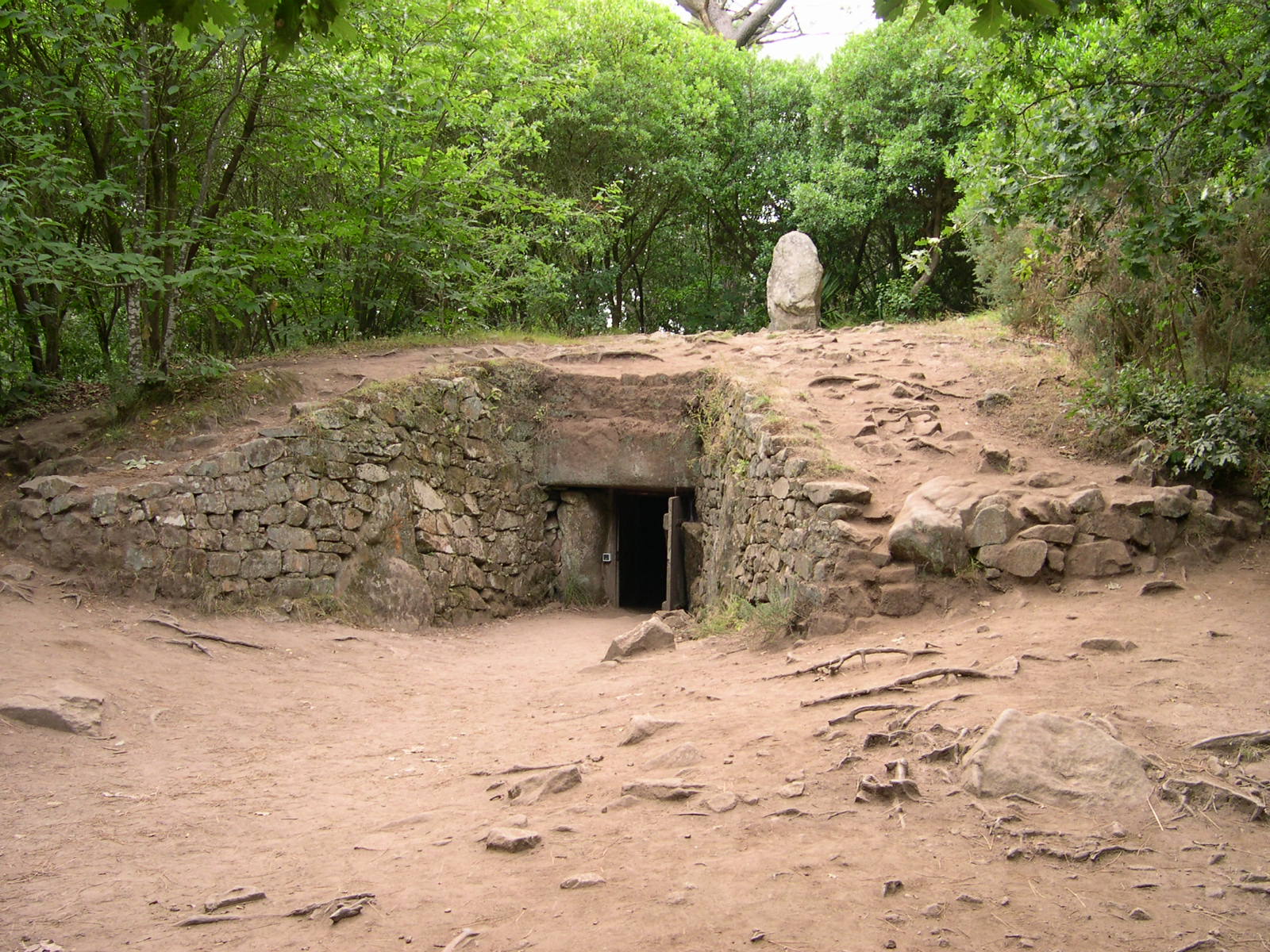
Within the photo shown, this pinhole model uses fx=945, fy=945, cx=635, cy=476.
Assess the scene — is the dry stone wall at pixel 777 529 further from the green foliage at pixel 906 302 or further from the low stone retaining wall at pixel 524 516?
the green foliage at pixel 906 302

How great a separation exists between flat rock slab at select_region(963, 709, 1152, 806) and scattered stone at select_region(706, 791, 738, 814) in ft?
3.40

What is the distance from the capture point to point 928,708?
16.5 ft

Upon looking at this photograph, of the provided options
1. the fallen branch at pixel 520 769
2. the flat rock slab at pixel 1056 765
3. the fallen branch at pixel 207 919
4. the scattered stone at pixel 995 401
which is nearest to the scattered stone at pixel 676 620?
the scattered stone at pixel 995 401

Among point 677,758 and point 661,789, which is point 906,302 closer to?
point 677,758

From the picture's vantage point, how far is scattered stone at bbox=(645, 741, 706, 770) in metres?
4.87

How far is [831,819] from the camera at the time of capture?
158 inches

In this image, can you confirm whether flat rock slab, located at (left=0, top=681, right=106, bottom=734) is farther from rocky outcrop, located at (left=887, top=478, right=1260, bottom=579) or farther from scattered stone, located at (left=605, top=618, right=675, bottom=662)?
rocky outcrop, located at (left=887, top=478, right=1260, bottom=579)

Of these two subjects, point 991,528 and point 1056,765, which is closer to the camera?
point 1056,765

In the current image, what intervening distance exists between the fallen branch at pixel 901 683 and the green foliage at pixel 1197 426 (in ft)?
10.8

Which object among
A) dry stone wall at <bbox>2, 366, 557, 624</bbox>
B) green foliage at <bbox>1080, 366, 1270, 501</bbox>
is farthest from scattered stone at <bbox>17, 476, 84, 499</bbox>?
green foliage at <bbox>1080, 366, 1270, 501</bbox>

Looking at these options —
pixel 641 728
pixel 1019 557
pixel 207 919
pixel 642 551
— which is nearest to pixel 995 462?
pixel 1019 557

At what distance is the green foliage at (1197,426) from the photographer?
7422 mm

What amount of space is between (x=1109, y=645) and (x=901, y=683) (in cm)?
133

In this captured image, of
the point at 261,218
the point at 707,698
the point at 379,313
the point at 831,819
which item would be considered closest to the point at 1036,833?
the point at 831,819
